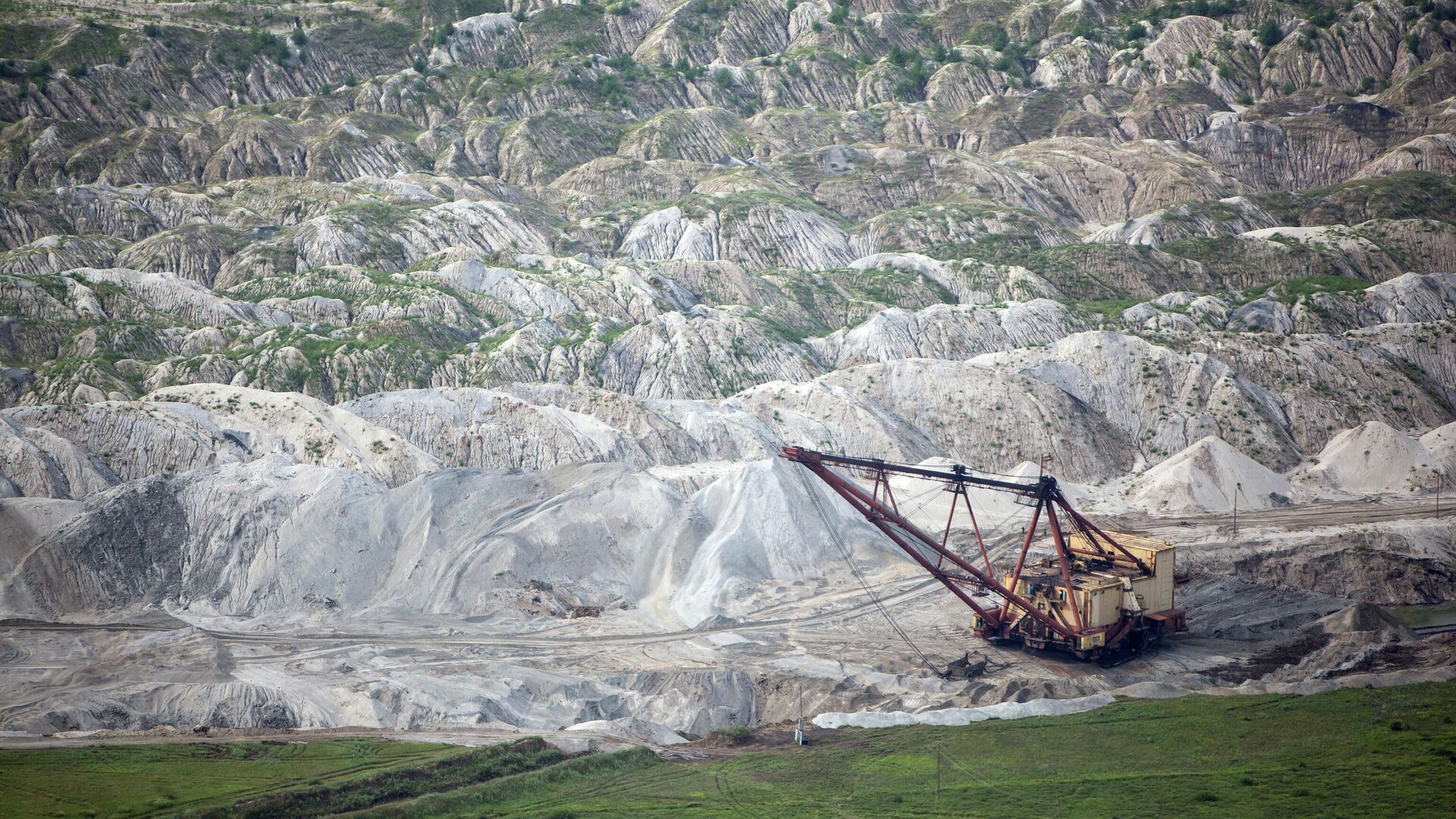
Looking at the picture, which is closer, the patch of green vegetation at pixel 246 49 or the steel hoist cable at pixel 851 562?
the steel hoist cable at pixel 851 562

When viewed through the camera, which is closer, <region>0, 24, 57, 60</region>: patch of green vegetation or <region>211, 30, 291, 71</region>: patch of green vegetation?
<region>0, 24, 57, 60</region>: patch of green vegetation

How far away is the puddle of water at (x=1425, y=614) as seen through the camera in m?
62.1

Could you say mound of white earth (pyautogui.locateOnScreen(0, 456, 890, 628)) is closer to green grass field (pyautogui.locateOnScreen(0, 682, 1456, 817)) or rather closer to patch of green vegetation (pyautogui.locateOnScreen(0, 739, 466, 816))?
patch of green vegetation (pyautogui.locateOnScreen(0, 739, 466, 816))

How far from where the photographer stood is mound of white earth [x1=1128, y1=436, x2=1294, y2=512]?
78.2 meters

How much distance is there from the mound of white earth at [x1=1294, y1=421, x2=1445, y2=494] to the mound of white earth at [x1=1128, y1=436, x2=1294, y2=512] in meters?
3.05

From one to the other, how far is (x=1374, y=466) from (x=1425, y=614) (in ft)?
66.7

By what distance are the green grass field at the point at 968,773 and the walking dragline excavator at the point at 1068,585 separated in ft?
26.2

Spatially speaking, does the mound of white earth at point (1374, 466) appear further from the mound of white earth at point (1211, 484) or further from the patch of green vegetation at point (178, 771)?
the patch of green vegetation at point (178, 771)

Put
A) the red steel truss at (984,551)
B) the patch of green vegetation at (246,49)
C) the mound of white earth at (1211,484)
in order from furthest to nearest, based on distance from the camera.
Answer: the patch of green vegetation at (246,49) < the mound of white earth at (1211,484) < the red steel truss at (984,551)

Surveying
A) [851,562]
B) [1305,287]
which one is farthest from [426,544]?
[1305,287]

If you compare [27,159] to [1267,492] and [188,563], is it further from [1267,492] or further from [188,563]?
[1267,492]

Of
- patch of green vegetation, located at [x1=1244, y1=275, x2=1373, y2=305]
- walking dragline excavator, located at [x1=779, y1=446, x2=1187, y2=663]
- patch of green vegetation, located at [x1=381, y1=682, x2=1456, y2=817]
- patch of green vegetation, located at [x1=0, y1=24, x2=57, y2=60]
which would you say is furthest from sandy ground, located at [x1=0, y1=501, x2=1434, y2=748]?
patch of green vegetation, located at [x1=0, y1=24, x2=57, y2=60]

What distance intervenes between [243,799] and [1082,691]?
29.6 m

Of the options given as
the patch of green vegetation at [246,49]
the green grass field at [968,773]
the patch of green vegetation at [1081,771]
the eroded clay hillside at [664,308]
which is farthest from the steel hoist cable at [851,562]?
the patch of green vegetation at [246,49]
